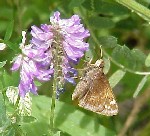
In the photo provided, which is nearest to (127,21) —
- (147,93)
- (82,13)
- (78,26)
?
(147,93)

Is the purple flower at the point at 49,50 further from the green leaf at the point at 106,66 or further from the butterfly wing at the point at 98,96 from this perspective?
the green leaf at the point at 106,66

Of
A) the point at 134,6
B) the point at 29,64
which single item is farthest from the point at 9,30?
the point at 134,6

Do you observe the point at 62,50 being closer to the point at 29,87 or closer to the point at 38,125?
the point at 29,87

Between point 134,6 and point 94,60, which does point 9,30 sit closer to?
point 134,6

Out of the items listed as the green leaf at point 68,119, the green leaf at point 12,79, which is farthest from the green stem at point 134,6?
the green leaf at point 68,119

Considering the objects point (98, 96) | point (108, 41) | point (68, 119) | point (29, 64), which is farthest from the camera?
point (68, 119)

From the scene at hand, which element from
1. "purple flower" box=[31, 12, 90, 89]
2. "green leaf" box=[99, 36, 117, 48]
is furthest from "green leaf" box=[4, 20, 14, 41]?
"green leaf" box=[99, 36, 117, 48]
